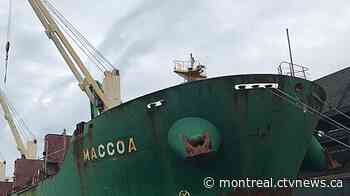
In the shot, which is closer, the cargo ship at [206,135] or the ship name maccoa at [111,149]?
the cargo ship at [206,135]

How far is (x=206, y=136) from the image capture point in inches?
479

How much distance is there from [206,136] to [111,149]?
3591 mm

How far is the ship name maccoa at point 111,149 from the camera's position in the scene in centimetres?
1367

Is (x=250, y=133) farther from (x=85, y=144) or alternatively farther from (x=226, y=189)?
(x=85, y=144)

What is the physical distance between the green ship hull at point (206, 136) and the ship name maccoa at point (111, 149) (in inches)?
1.2

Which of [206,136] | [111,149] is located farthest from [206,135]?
[111,149]

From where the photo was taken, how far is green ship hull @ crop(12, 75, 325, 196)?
41.8 feet

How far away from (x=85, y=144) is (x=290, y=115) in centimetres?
703

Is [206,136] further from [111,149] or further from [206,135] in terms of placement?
[111,149]

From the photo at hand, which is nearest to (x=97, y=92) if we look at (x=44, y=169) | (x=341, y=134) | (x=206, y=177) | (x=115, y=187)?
(x=44, y=169)

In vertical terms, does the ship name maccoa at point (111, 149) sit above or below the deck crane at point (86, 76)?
below

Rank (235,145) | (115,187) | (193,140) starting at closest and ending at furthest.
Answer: (193,140) → (235,145) → (115,187)

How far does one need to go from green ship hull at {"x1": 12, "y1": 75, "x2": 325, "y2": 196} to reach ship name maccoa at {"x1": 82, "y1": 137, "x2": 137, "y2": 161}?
31 mm

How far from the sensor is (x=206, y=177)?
12.9m
